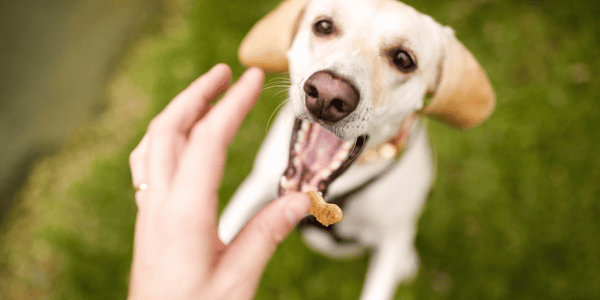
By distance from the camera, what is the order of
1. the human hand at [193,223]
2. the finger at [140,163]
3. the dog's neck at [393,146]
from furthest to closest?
the dog's neck at [393,146]
the finger at [140,163]
the human hand at [193,223]

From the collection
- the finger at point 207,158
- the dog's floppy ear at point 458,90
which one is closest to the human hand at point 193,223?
the finger at point 207,158

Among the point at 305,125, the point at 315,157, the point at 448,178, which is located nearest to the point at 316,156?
the point at 315,157

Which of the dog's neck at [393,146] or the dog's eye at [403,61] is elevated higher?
the dog's eye at [403,61]

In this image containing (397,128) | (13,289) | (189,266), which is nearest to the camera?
(189,266)

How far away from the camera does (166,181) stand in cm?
85

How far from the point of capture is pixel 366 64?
3.61 feet

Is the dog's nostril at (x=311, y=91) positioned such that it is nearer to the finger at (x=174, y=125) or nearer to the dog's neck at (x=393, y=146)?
the finger at (x=174, y=125)

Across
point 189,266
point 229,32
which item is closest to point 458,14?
point 229,32

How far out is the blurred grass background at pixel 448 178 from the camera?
233 cm

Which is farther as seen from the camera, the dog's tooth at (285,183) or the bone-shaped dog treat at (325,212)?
the dog's tooth at (285,183)

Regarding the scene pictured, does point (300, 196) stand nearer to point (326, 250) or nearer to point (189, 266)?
point (189, 266)

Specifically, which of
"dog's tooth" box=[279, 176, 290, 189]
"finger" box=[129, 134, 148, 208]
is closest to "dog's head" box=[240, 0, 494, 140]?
"dog's tooth" box=[279, 176, 290, 189]

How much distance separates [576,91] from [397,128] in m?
2.53

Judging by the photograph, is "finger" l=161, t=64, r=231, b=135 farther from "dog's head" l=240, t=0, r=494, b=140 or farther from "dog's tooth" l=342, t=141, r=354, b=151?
"dog's tooth" l=342, t=141, r=354, b=151
